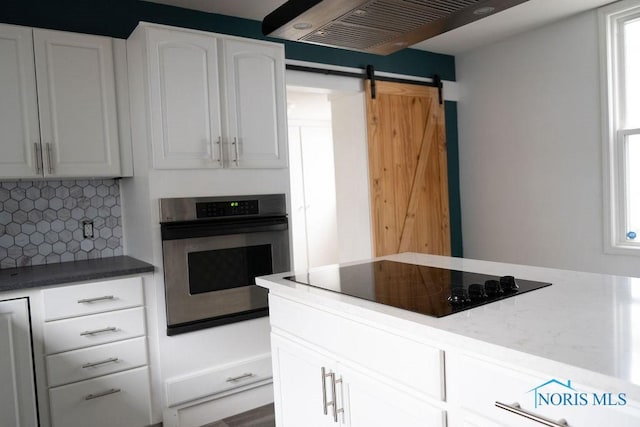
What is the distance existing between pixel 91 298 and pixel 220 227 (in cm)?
71

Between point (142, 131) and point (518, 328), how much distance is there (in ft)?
6.86

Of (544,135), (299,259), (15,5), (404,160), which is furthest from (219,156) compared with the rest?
(299,259)

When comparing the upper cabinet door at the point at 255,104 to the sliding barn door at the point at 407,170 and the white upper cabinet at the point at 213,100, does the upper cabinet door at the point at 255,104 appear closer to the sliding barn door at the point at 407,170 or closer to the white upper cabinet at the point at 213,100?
the white upper cabinet at the point at 213,100

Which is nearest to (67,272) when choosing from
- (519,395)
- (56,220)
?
(56,220)

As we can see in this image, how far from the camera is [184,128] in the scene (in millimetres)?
2523

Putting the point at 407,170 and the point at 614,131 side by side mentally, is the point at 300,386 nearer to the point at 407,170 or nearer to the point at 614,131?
the point at 407,170

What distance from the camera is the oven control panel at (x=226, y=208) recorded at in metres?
2.56

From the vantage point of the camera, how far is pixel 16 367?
2.16 meters

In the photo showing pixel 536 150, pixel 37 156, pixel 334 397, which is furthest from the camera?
pixel 536 150

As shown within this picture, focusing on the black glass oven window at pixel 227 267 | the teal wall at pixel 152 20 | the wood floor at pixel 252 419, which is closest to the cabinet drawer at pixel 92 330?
the black glass oven window at pixel 227 267

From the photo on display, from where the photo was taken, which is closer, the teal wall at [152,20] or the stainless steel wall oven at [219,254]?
the stainless steel wall oven at [219,254]

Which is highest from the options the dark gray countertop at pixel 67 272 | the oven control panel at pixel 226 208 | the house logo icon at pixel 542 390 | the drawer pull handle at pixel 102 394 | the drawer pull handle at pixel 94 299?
the oven control panel at pixel 226 208

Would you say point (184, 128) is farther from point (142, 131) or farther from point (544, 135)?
point (544, 135)

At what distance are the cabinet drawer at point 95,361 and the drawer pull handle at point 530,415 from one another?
198cm
